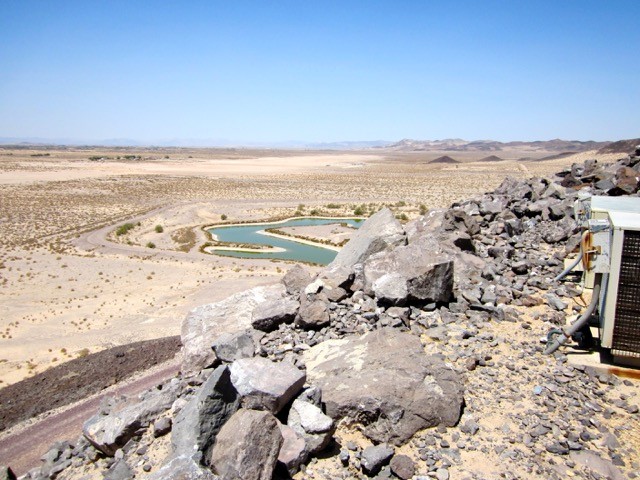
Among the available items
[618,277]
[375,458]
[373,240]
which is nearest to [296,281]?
[373,240]

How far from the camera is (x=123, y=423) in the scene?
25.3 ft

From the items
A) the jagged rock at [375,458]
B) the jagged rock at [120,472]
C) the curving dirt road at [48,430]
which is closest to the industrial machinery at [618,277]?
the jagged rock at [375,458]

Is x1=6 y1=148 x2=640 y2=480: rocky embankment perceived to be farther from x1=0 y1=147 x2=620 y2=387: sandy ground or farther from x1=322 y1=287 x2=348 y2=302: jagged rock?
x1=0 y1=147 x2=620 y2=387: sandy ground

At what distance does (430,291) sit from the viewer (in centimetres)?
1006

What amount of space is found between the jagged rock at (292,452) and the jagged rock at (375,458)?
0.88 m

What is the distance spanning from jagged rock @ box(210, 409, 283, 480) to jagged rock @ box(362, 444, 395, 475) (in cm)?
134

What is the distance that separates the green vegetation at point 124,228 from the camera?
46.0 m

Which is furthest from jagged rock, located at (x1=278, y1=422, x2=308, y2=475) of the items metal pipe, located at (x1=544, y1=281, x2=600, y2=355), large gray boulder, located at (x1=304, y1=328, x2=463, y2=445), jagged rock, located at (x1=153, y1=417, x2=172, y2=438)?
metal pipe, located at (x1=544, y1=281, x2=600, y2=355)

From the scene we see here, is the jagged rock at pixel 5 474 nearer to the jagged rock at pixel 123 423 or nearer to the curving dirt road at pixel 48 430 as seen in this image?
the curving dirt road at pixel 48 430

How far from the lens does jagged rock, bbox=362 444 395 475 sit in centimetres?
635

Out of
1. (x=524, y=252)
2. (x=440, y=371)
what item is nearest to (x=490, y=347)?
(x=440, y=371)

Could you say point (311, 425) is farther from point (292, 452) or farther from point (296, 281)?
point (296, 281)

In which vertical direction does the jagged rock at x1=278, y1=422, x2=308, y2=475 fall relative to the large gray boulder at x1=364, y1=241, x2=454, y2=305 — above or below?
below

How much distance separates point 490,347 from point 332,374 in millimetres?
3362
